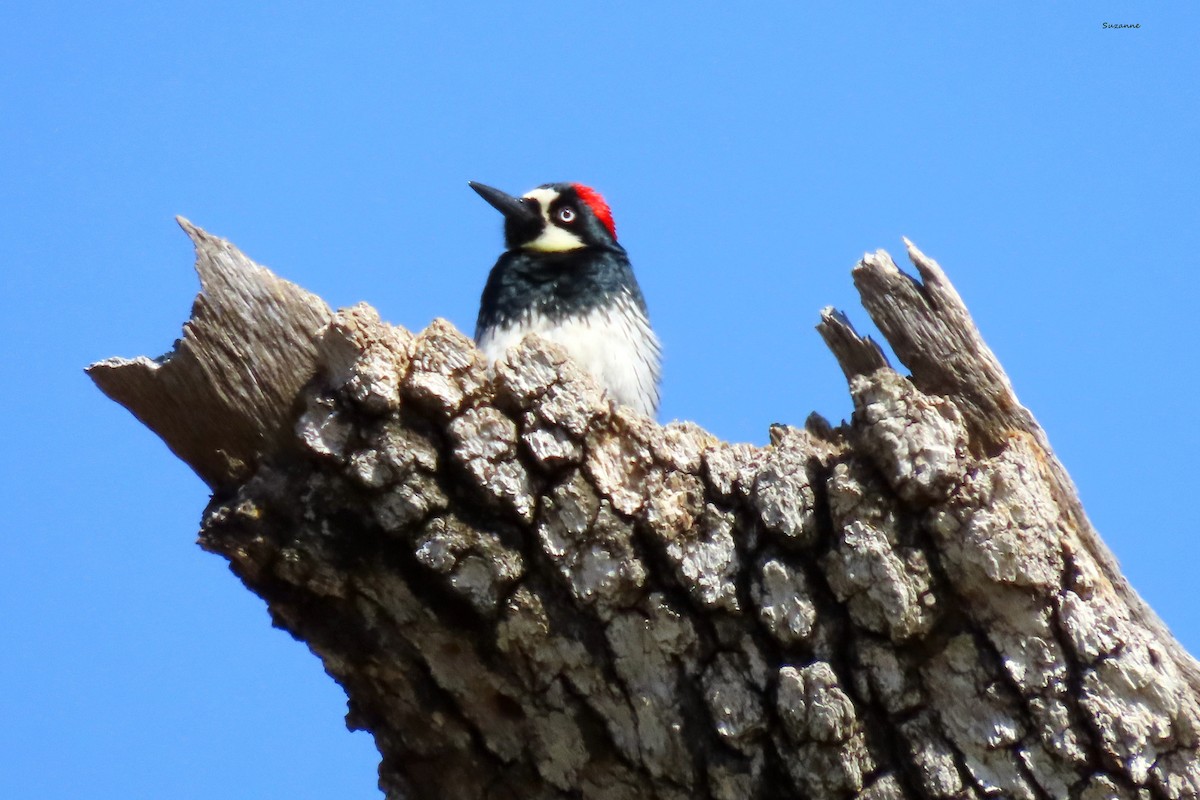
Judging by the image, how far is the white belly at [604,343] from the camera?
17.7 feet

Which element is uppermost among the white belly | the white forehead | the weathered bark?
the white forehead

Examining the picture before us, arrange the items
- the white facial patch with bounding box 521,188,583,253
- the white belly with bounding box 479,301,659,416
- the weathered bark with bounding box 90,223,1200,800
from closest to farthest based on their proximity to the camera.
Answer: the weathered bark with bounding box 90,223,1200,800
the white belly with bounding box 479,301,659,416
the white facial patch with bounding box 521,188,583,253

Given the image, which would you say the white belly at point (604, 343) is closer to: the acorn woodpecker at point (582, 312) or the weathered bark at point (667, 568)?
the acorn woodpecker at point (582, 312)

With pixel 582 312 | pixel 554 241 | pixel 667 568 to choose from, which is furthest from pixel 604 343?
pixel 667 568

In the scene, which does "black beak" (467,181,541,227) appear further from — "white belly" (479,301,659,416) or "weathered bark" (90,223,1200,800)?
"weathered bark" (90,223,1200,800)

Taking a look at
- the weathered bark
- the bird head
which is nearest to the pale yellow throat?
Answer: the bird head

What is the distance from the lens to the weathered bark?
3.17 metres

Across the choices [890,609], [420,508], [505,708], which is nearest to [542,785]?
[505,708]

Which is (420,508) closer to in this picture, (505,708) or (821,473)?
(505,708)

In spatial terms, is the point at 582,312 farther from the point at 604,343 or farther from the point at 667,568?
the point at 667,568

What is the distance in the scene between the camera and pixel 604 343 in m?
→ 5.43

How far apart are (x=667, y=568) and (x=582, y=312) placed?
222 cm

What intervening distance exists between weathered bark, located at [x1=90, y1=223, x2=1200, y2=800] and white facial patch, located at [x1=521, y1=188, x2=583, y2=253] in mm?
2568

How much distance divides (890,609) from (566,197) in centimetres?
389
